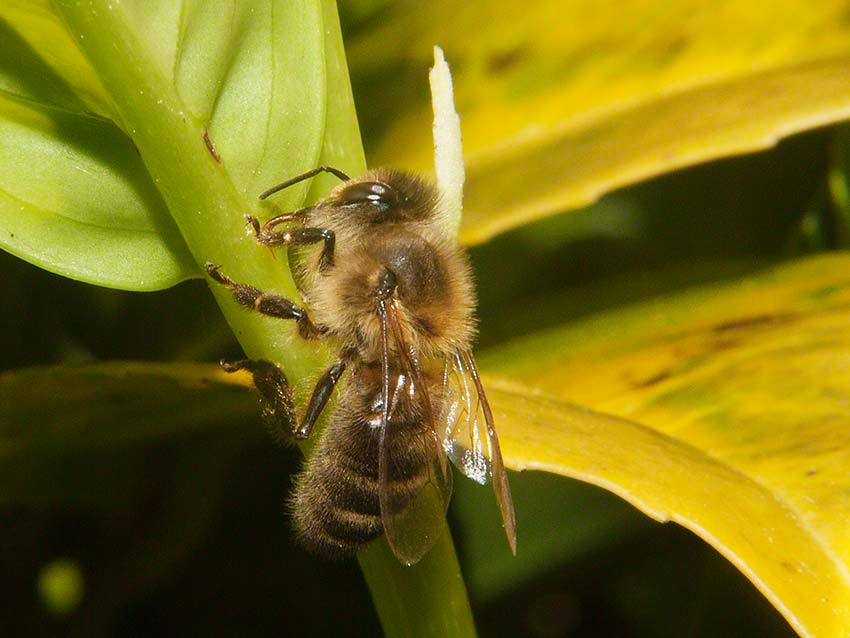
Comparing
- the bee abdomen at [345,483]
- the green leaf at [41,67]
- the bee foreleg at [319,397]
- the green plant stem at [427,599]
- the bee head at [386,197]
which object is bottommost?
the green plant stem at [427,599]

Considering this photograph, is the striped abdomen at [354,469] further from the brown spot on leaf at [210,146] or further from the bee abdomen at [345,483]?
the brown spot on leaf at [210,146]

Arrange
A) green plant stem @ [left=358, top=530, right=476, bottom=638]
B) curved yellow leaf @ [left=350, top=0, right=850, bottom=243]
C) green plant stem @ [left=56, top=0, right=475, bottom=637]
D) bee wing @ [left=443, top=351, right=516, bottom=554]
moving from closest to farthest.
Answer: green plant stem @ [left=56, top=0, right=475, bottom=637]
green plant stem @ [left=358, top=530, right=476, bottom=638]
bee wing @ [left=443, top=351, right=516, bottom=554]
curved yellow leaf @ [left=350, top=0, right=850, bottom=243]

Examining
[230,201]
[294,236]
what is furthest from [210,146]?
[294,236]

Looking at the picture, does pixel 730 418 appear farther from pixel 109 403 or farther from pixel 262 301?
pixel 109 403

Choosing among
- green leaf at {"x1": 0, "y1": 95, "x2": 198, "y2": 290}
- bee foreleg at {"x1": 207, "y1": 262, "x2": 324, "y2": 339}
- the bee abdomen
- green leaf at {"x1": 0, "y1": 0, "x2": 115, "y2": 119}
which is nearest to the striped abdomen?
the bee abdomen

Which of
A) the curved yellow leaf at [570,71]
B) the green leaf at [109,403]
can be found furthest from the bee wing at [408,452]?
the curved yellow leaf at [570,71]

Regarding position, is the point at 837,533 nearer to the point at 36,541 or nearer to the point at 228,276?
the point at 228,276

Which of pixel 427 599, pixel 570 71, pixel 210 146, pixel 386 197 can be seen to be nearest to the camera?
pixel 210 146

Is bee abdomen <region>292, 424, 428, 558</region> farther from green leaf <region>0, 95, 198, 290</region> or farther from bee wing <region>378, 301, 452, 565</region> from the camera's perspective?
green leaf <region>0, 95, 198, 290</region>
